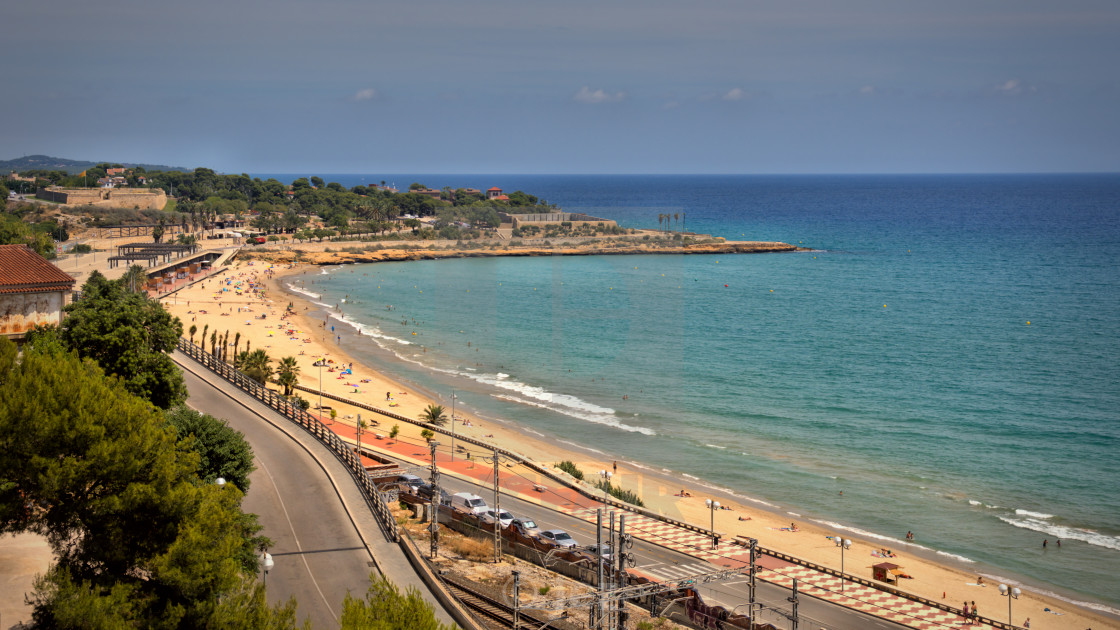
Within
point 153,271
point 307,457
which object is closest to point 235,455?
point 307,457

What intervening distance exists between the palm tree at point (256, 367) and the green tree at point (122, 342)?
18316mm

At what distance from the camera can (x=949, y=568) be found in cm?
3044

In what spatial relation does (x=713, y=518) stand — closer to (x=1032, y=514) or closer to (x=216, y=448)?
(x=1032, y=514)

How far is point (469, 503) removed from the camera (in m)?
30.6

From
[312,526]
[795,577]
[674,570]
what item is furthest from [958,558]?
[312,526]

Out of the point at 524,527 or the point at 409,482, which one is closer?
the point at 524,527

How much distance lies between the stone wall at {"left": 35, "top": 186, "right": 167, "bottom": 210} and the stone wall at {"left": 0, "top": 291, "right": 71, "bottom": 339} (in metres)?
121

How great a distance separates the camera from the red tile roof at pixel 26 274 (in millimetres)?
30031

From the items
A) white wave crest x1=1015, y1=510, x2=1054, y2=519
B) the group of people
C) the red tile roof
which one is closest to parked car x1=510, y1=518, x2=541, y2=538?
the group of people

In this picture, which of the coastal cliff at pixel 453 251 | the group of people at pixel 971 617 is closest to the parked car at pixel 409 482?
the group of people at pixel 971 617

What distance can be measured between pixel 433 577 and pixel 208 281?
78341 millimetres

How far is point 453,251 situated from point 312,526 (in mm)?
111581

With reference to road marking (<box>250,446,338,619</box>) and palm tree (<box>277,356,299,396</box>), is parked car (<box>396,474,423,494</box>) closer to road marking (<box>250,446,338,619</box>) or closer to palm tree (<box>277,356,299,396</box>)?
road marking (<box>250,446,338,619</box>)

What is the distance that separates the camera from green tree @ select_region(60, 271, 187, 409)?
88.4 feet
